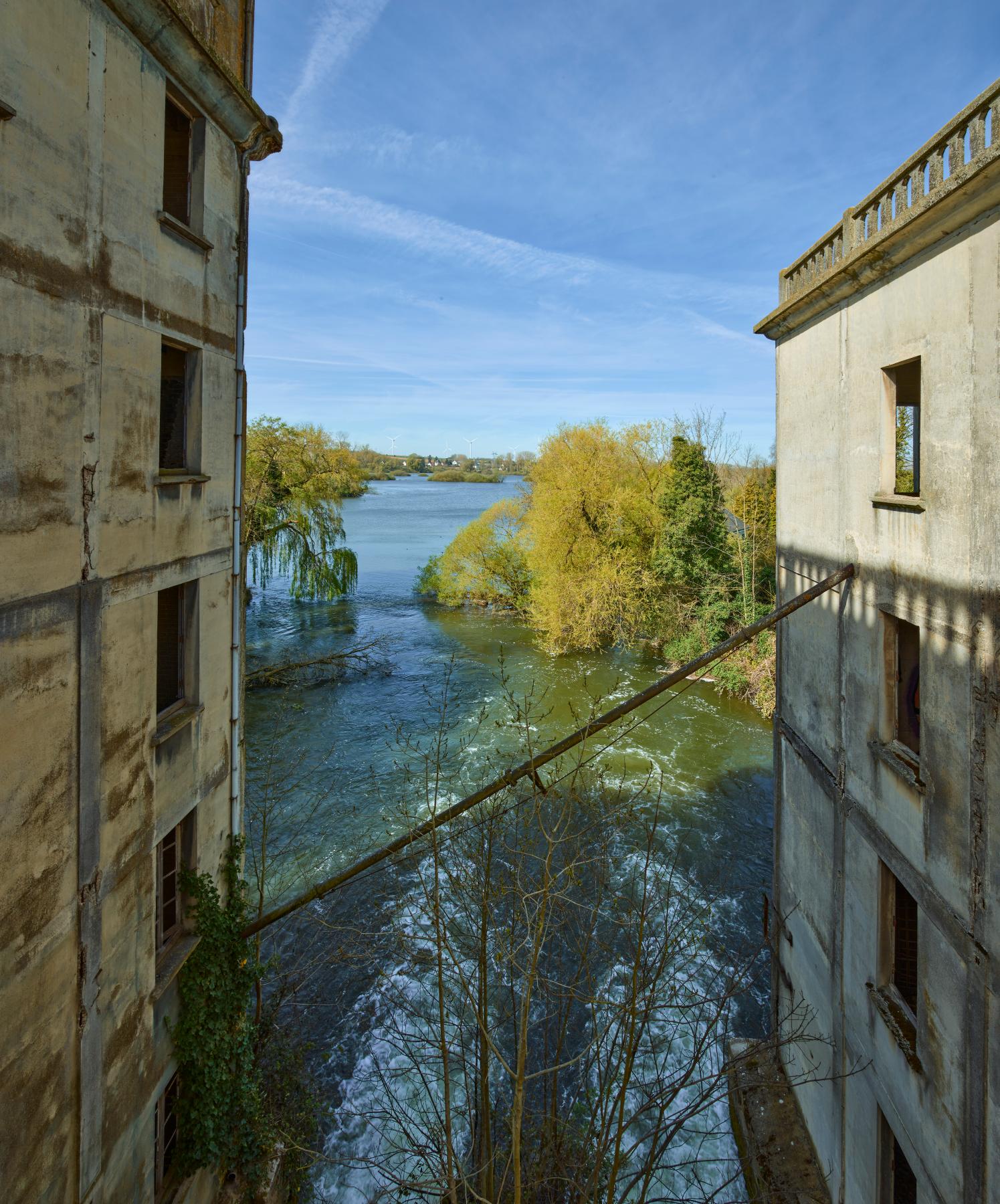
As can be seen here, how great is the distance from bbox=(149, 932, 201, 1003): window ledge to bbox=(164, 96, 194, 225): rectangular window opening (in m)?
6.82

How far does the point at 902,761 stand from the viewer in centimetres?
651

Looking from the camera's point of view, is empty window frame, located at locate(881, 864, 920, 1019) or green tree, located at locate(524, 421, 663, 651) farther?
green tree, located at locate(524, 421, 663, 651)

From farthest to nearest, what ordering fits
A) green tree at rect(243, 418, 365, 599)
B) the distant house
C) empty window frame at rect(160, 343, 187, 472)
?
the distant house < green tree at rect(243, 418, 365, 599) < empty window frame at rect(160, 343, 187, 472)

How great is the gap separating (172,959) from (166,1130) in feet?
5.05

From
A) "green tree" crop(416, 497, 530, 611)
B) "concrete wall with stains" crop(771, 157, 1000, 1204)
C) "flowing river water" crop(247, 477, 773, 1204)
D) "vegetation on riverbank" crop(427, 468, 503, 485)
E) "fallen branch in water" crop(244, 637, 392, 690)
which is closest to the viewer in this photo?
"concrete wall with stains" crop(771, 157, 1000, 1204)

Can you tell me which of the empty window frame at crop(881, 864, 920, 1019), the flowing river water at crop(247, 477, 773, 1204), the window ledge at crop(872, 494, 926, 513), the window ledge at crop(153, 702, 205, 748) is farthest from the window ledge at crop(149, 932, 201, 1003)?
the window ledge at crop(872, 494, 926, 513)

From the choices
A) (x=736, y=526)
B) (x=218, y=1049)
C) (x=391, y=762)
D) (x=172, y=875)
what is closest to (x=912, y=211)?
(x=172, y=875)

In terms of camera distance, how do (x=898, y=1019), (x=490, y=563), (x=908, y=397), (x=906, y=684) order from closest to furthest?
(x=898, y=1019), (x=906, y=684), (x=908, y=397), (x=490, y=563)

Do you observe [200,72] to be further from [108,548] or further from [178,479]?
[108,548]

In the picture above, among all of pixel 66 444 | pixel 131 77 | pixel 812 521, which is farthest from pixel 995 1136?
pixel 131 77

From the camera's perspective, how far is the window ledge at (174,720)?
671cm

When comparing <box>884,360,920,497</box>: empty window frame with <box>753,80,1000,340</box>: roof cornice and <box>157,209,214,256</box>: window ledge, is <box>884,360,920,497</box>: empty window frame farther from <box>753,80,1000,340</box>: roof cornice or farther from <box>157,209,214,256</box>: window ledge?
<box>157,209,214,256</box>: window ledge

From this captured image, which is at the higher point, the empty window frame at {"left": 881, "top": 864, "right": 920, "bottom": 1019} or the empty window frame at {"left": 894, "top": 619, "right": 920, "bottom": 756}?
the empty window frame at {"left": 894, "top": 619, "right": 920, "bottom": 756}

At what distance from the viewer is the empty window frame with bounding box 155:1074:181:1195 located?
6.69 metres
